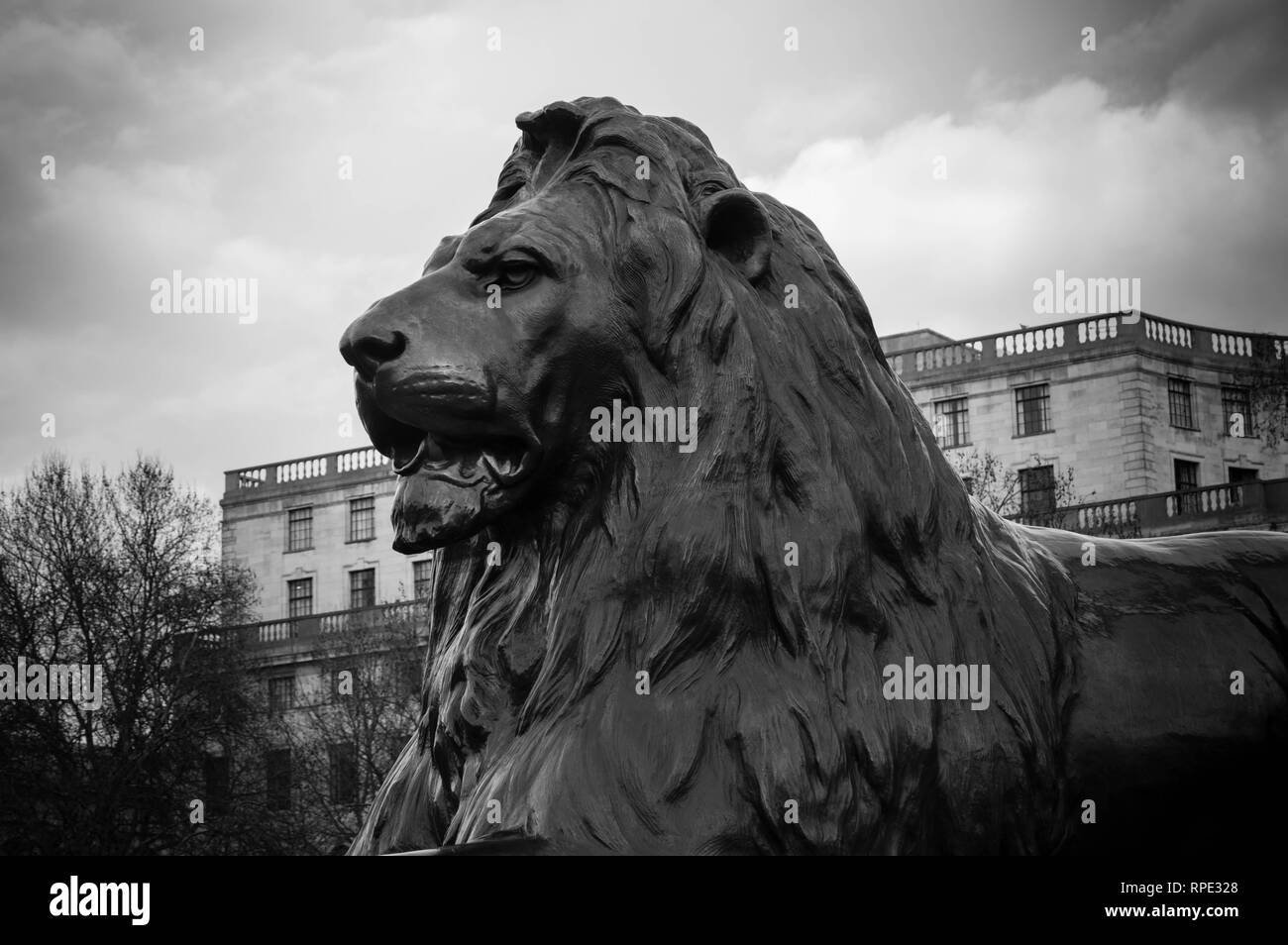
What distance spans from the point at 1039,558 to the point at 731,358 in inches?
54.2

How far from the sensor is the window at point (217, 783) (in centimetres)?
3703

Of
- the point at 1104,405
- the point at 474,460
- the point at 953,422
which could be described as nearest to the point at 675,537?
the point at 474,460

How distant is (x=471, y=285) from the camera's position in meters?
5.28

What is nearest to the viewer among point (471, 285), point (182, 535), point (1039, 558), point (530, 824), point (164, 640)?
point (530, 824)

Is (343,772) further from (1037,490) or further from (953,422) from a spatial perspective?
(953,422)

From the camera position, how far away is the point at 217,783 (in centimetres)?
3850

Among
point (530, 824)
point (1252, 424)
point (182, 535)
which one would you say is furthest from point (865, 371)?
point (1252, 424)

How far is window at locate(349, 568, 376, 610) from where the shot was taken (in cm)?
6912

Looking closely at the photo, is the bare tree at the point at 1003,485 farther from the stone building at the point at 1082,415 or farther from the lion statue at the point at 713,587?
the lion statue at the point at 713,587

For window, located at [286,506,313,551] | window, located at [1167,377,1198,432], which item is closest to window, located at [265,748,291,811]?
window, located at [286,506,313,551]

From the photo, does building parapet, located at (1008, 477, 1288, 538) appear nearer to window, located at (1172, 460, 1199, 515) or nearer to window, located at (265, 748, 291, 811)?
window, located at (1172, 460, 1199, 515)

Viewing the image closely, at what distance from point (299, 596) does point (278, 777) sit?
95.4 ft

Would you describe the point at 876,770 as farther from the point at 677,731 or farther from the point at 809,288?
the point at 809,288

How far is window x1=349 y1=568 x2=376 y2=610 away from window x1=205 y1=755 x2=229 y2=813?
2981 centimetres
